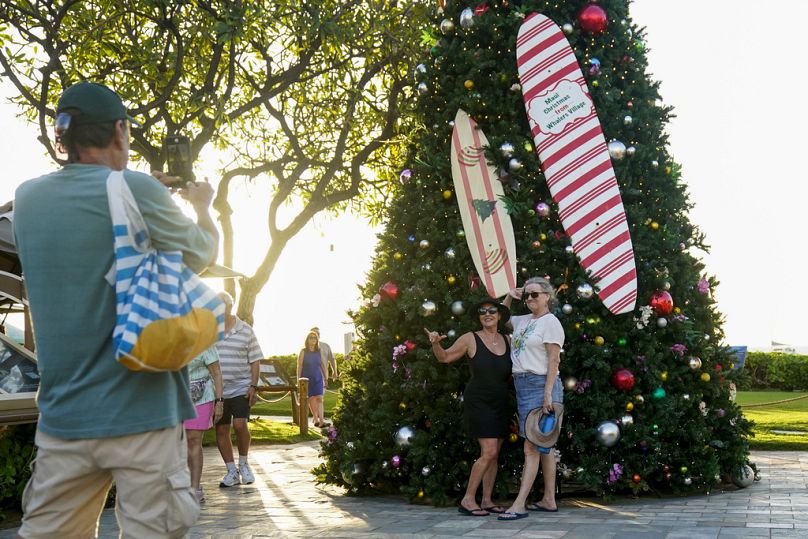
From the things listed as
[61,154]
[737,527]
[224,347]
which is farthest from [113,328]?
[224,347]

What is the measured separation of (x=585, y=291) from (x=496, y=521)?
6.97 ft

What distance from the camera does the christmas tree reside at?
839cm

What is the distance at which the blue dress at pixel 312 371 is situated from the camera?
57.5 feet

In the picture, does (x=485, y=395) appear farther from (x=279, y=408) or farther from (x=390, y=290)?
(x=279, y=408)

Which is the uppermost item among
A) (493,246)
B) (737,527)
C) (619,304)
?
(493,246)

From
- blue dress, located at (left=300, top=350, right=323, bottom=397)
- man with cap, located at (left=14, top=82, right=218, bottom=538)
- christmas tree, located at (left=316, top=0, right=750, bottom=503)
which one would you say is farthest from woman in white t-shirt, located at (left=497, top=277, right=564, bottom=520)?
blue dress, located at (left=300, top=350, right=323, bottom=397)

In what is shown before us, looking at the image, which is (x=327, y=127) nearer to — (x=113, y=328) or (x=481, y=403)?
(x=481, y=403)

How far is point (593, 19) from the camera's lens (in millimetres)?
8844

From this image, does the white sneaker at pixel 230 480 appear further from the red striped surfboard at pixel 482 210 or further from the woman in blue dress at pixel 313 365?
the woman in blue dress at pixel 313 365

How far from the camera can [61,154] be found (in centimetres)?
341

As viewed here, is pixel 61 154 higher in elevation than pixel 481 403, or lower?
higher

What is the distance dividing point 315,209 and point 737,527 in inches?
467

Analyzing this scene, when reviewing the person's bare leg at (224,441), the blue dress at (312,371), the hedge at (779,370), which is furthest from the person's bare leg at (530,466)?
the hedge at (779,370)

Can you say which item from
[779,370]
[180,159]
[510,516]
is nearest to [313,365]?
[510,516]
